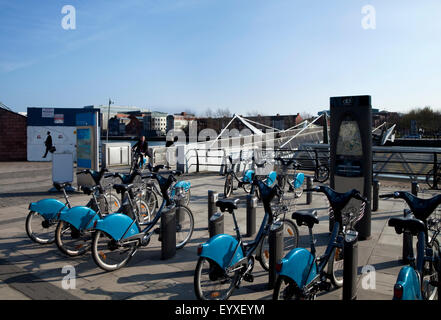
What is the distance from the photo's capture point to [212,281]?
3.49m

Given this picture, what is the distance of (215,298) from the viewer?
3533 mm

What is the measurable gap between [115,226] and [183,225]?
4.37ft

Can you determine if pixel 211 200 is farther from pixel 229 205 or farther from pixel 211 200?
pixel 229 205

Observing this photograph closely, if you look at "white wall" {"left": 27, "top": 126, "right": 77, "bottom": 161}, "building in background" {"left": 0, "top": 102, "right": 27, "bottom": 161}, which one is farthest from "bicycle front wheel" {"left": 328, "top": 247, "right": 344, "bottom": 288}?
"building in background" {"left": 0, "top": 102, "right": 27, "bottom": 161}

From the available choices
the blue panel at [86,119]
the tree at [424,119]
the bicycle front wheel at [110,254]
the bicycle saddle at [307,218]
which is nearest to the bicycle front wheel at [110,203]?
the bicycle front wheel at [110,254]

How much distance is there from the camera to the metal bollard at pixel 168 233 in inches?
189

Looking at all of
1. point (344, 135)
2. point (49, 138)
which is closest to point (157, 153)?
point (49, 138)

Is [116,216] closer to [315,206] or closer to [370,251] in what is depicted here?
[370,251]

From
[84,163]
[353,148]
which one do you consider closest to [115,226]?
[353,148]

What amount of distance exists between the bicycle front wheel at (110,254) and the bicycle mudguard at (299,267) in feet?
7.40

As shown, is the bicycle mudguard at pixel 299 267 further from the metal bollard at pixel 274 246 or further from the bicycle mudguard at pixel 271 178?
the bicycle mudguard at pixel 271 178

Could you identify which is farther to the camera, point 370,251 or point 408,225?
point 370,251

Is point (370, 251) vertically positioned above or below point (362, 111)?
below

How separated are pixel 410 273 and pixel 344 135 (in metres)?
3.44
